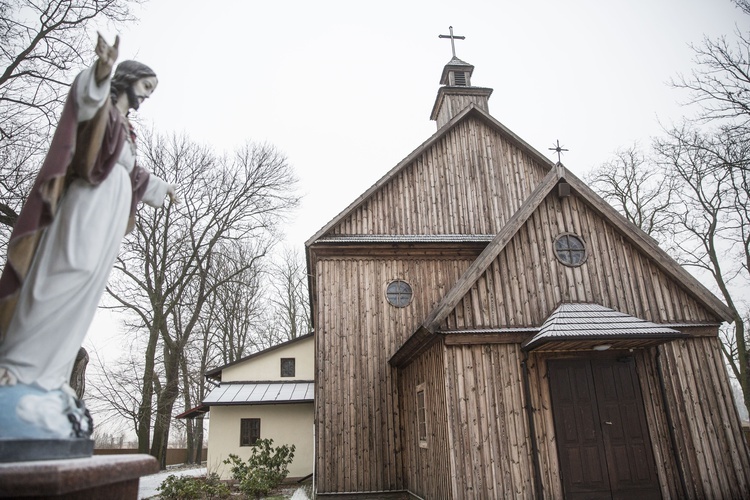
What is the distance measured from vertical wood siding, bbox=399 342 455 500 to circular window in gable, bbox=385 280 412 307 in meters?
1.77

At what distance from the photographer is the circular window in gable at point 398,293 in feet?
42.6

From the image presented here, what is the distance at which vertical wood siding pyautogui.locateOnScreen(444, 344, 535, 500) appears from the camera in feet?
27.7

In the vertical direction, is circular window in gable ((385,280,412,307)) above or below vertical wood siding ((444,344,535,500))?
above

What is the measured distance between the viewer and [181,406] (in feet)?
90.0

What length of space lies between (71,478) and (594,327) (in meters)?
8.19

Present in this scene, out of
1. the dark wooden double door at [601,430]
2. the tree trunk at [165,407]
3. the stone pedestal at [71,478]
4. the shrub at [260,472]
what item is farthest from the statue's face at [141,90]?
the tree trunk at [165,407]

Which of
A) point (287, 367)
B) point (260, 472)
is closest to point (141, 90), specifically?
point (260, 472)

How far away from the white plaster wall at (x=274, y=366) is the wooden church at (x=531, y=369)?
7.84 meters

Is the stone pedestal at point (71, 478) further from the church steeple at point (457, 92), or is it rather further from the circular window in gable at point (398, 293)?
the church steeple at point (457, 92)

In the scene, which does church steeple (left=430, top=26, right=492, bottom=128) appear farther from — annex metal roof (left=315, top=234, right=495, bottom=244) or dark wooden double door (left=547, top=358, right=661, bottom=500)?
dark wooden double door (left=547, top=358, right=661, bottom=500)

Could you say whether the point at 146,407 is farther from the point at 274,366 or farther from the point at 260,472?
the point at 260,472

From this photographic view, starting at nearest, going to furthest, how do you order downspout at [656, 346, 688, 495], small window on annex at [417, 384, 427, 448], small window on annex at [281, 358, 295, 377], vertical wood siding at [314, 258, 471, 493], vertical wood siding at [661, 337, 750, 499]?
downspout at [656, 346, 688, 495]
vertical wood siding at [661, 337, 750, 499]
small window on annex at [417, 384, 427, 448]
vertical wood siding at [314, 258, 471, 493]
small window on annex at [281, 358, 295, 377]

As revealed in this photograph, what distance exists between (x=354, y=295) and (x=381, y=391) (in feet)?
7.98

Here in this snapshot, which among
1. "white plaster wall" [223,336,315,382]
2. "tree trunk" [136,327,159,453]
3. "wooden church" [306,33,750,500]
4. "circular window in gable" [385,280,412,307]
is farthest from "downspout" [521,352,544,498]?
"tree trunk" [136,327,159,453]
